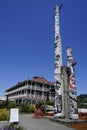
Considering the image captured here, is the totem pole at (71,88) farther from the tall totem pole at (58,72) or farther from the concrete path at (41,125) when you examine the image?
the concrete path at (41,125)

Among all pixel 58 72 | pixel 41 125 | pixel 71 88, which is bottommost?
pixel 41 125

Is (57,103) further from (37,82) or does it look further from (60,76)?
(37,82)

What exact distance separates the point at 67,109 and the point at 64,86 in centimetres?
230

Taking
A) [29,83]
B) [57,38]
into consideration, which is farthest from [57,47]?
[29,83]

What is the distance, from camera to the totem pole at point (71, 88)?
1974 centimetres

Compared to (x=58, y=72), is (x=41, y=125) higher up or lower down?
lower down

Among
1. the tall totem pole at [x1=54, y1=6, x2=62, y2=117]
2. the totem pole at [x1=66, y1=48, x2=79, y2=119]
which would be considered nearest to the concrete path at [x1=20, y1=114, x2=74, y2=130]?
the totem pole at [x1=66, y1=48, x2=79, y2=119]

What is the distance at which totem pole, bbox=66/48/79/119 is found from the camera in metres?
19.7

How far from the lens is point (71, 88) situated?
20.6m

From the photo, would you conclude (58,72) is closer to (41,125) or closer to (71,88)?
(71,88)

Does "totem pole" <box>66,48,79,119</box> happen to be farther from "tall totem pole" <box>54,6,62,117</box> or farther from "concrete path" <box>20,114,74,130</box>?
"concrete path" <box>20,114,74,130</box>

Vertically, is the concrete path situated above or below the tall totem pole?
below

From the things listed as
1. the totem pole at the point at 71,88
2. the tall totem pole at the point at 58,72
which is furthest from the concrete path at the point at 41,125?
the tall totem pole at the point at 58,72

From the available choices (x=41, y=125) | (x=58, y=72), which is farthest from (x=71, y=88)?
(x=41, y=125)
